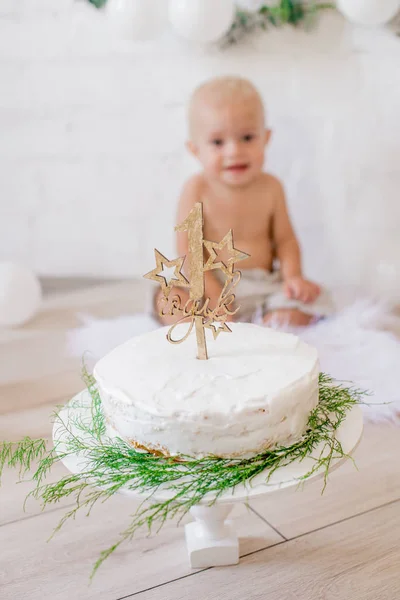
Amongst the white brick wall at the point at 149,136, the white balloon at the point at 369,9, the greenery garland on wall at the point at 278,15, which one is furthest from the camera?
the white brick wall at the point at 149,136

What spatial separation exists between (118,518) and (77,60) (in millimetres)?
1752

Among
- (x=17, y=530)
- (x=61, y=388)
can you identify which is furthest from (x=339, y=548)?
(x=61, y=388)

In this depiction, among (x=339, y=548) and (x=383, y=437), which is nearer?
(x=339, y=548)

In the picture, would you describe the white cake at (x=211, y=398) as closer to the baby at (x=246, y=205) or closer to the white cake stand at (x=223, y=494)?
the white cake stand at (x=223, y=494)

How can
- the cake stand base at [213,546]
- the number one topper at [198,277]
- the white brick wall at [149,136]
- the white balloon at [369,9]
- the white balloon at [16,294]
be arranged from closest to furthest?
the number one topper at [198,277] → the cake stand base at [213,546] → the white balloon at [369,9] → the white balloon at [16,294] → the white brick wall at [149,136]

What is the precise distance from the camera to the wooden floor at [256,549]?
112 cm

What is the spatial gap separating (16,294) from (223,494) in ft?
4.54

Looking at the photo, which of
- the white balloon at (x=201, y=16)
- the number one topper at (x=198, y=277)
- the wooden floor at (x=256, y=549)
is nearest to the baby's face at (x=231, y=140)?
the white balloon at (x=201, y=16)

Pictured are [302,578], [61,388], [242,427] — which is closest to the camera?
[242,427]

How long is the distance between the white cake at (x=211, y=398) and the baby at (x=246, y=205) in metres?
0.93

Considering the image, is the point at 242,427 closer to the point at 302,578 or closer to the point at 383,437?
the point at 302,578

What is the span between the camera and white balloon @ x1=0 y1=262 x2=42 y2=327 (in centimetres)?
210

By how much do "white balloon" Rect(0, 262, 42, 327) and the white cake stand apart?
3.58 feet

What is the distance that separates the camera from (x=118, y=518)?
4.29 ft
